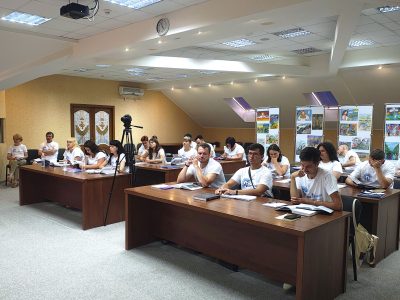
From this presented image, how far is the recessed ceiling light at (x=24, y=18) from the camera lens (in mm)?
5219

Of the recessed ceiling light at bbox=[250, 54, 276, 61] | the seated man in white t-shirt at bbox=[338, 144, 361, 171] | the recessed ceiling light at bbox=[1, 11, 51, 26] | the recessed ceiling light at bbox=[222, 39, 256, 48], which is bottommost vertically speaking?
the seated man in white t-shirt at bbox=[338, 144, 361, 171]

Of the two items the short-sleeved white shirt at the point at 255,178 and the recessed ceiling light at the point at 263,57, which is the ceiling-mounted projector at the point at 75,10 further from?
the recessed ceiling light at the point at 263,57

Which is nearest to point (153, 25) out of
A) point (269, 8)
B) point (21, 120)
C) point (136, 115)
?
point (269, 8)

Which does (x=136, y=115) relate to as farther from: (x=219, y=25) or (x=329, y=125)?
(x=219, y=25)

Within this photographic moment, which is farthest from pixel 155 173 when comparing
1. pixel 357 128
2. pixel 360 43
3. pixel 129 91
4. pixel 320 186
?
pixel 129 91

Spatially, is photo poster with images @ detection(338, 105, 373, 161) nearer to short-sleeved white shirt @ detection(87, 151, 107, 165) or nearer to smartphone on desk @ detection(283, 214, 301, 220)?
short-sleeved white shirt @ detection(87, 151, 107, 165)

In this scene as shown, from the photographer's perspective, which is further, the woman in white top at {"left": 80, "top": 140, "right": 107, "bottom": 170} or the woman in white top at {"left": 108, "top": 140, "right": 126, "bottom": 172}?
the woman in white top at {"left": 80, "top": 140, "right": 107, "bottom": 170}

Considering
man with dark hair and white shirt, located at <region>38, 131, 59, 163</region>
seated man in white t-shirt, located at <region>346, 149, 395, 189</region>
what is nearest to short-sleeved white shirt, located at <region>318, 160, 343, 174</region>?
seated man in white t-shirt, located at <region>346, 149, 395, 189</region>

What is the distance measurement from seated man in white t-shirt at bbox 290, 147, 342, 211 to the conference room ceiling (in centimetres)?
176

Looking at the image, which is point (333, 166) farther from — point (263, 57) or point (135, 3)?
point (263, 57)

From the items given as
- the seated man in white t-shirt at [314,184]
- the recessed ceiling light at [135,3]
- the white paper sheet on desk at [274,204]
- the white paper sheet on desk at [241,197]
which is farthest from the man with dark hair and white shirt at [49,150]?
the seated man in white t-shirt at [314,184]

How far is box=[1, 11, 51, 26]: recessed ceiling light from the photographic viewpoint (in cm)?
522

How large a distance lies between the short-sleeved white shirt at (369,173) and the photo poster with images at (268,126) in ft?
16.2

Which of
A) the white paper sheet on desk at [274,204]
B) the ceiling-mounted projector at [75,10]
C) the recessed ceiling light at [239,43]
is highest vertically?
the recessed ceiling light at [239,43]
